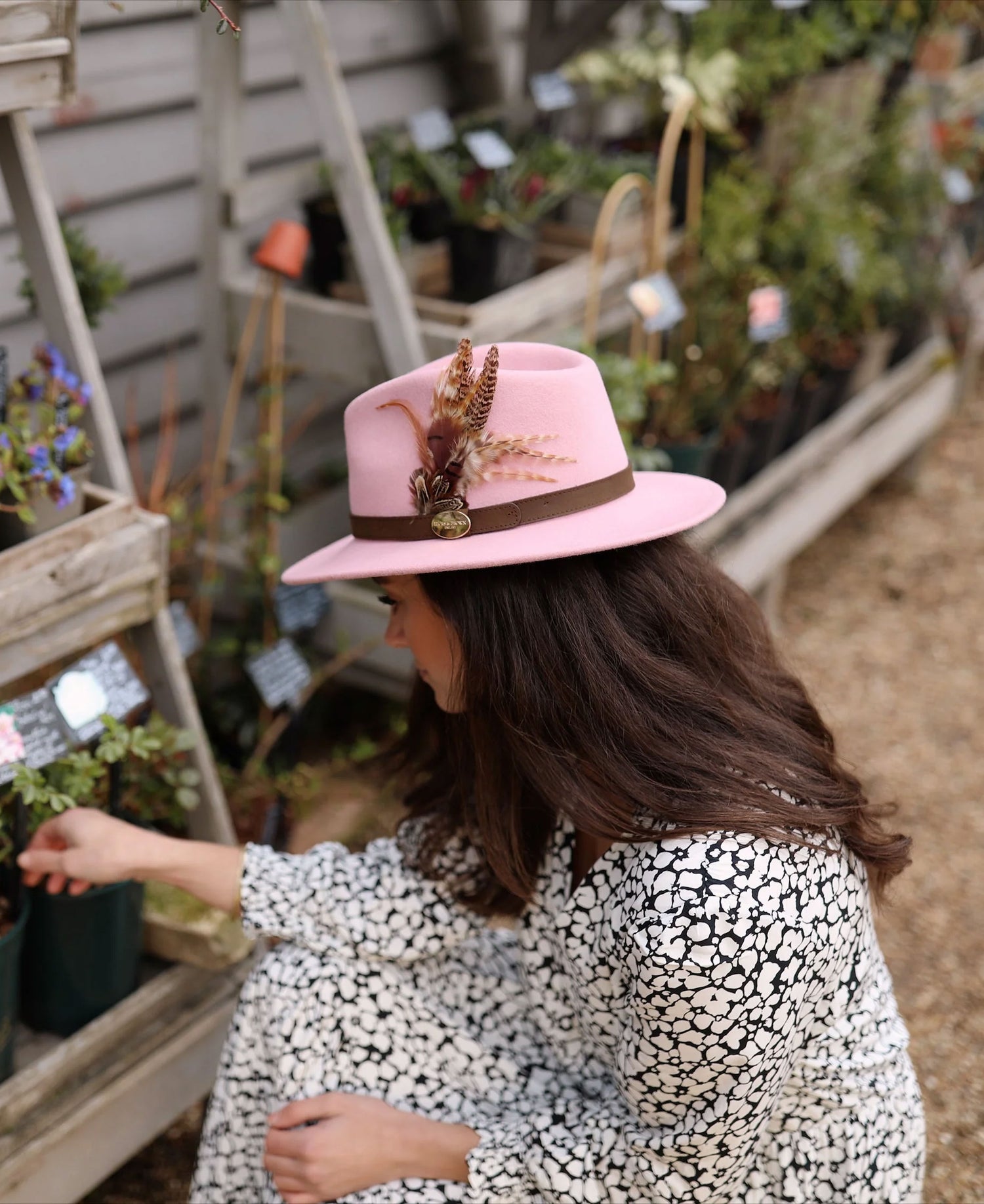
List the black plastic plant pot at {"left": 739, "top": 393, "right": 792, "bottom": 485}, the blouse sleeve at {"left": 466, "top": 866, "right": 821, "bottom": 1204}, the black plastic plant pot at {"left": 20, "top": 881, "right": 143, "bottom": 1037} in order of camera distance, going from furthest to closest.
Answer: the black plastic plant pot at {"left": 739, "top": 393, "right": 792, "bottom": 485}
the black plastic plant pot at {"left": 20, "top": 881, "right": 143, "bottom": 1037}
the blouse sleeve at {"left": 466, "top": 866, "right": 821, "bottom": 1204}

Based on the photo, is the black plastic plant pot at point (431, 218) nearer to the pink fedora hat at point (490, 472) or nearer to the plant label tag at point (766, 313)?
the plant label tag at point (766, 313)

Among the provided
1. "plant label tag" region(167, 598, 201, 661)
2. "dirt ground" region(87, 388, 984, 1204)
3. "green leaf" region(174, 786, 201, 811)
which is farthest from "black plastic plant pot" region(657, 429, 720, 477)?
"green leaf" region(174, 786, 201, 811)

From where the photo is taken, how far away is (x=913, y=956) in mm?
2453

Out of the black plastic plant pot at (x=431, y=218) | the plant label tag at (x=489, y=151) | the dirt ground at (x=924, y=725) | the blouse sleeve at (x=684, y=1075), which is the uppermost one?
the plant label tag at (x=489, y=151)

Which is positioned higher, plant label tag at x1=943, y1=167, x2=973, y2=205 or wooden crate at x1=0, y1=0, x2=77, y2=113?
wooden crate at x1=0, y1=0, x2=77, y2=113

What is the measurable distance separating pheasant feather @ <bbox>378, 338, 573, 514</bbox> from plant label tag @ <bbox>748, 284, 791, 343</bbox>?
192 centimetres

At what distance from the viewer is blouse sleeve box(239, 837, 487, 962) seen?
1.57 meters

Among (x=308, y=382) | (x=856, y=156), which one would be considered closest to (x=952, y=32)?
(x=856, y=156)

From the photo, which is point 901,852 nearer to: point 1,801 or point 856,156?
point 1,801

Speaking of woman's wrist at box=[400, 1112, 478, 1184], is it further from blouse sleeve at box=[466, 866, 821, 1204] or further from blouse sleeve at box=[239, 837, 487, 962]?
blouse sleeve at box=[239, 837, 487, 962]

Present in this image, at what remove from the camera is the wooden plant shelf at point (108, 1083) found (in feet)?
5.16

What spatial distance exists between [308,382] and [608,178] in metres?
1.01

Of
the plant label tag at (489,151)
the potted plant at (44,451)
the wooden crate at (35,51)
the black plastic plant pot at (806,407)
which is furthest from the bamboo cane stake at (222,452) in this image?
the black plastic plant pot at (806,407)

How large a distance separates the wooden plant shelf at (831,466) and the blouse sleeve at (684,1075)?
165 centimetres
